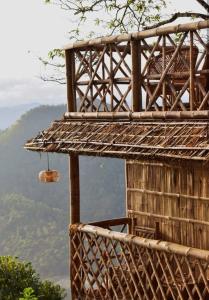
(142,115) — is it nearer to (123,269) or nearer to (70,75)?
(70,75)

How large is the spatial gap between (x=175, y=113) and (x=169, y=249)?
1.62m

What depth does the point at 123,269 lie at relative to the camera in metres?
10.0

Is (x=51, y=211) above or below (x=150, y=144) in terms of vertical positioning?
below

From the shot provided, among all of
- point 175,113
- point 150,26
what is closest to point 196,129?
point 175,113

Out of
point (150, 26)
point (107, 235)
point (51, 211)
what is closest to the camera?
point (107, 235)

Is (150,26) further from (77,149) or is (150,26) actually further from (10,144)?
(10,144)

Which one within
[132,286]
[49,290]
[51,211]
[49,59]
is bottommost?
[51,211]

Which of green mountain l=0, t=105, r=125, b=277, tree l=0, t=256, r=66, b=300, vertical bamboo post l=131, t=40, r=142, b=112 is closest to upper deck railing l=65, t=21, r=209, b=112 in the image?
vertical bamboo post l=131, t=40, r=142, b=112

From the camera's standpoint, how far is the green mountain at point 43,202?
8300 centimetres

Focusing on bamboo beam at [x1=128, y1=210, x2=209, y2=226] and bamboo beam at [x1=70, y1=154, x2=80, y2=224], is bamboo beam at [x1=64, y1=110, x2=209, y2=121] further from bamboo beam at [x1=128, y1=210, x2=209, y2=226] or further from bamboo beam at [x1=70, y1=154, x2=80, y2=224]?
bamboo beam at [x1=128, y1=210, x2=209, y2=226]

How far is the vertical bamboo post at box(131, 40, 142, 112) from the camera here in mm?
8961

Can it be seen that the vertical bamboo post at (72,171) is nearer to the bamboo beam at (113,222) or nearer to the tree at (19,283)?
the bamboo beam at (113,222)

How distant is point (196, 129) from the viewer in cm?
798

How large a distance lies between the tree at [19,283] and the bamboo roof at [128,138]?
7320 millimetres
